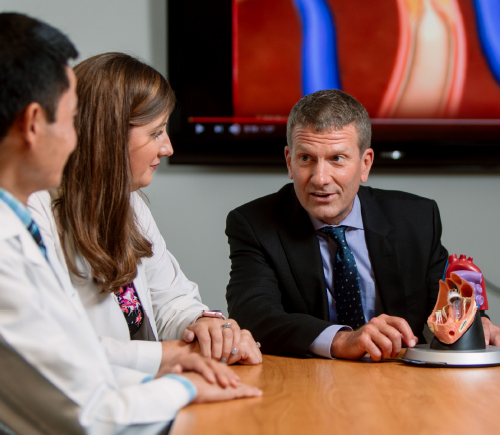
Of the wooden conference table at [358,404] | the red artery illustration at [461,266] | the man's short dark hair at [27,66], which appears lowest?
the wooden conference table at [358,404]

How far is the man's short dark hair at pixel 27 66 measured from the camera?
0.94 metres

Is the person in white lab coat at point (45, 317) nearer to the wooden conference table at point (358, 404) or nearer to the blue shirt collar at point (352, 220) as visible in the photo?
the wooden conference table at point (358, 404)

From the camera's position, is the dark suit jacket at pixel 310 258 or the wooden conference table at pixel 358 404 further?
the dark suit jacket at pixel 310 258

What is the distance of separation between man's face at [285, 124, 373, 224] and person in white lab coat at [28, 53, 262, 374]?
1.58ft

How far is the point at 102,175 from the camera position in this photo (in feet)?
4.78

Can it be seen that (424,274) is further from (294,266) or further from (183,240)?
(183,240)

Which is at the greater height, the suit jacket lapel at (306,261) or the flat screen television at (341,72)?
the flat screen television at (341,72)

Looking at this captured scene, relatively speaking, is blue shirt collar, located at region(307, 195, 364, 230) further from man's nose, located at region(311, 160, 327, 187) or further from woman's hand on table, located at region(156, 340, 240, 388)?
woman's hand on table, located at region(156, 340, 240, 388)

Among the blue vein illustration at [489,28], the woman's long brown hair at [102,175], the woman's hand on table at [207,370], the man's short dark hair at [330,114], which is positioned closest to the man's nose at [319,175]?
the man's short dark hair at [330,114]

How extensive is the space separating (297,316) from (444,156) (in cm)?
149

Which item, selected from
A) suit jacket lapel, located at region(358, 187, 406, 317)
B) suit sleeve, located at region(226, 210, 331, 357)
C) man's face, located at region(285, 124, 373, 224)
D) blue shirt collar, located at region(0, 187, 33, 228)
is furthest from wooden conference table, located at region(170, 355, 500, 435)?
man's face, located at region(285, 124, 373, 224)

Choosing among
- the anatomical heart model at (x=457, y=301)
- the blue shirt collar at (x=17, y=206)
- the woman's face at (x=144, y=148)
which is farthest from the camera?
the woman's face at (x=144, y=148)

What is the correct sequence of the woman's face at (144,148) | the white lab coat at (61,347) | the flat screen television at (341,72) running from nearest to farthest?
the white lab coat at (61,347) < the woman's face at (144,148) < the flat screen television at (341,72)

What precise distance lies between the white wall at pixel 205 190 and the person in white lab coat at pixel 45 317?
5.35 ft
